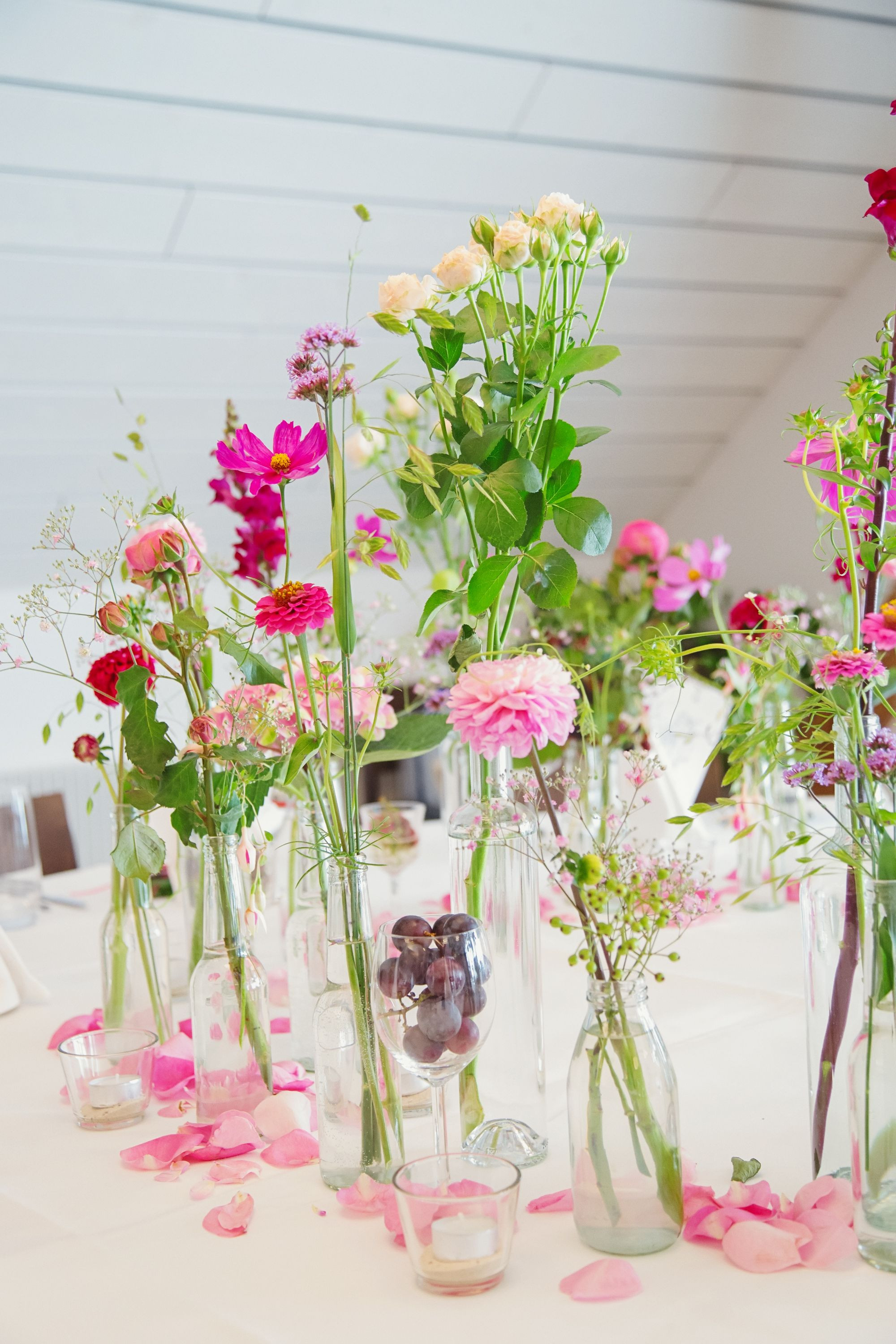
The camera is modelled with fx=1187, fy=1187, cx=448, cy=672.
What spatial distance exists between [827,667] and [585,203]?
0.37 m

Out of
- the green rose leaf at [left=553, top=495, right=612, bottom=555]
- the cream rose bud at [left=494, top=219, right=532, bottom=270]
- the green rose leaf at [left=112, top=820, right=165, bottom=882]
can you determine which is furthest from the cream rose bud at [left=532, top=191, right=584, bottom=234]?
the green rose leaf at [left=112, top=820, right=165, bottom=882]

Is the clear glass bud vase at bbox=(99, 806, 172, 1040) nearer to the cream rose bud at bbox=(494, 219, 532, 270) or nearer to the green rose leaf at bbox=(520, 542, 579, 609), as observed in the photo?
the green rose leaf at bbox=(520, 542, 579, 609)

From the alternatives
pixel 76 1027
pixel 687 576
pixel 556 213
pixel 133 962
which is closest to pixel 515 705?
pixel 556 213

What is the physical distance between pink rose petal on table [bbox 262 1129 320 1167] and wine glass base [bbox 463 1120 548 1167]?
0.13 meters

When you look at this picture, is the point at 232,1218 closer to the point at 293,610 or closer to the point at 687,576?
the point at 293,610

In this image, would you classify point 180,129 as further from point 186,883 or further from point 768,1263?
point 768,1263

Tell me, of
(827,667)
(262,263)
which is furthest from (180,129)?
(827,667)

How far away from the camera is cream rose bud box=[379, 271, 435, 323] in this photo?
806mm

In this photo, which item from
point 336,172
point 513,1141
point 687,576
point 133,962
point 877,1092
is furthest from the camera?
point 336,172

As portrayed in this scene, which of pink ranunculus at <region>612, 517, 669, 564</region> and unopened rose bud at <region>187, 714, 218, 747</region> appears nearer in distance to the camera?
unopened rose bud at <region>187, 714, 218, 747</region>

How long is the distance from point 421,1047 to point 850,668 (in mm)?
356

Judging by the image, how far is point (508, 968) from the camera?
89 cm

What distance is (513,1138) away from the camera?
2.92 ft

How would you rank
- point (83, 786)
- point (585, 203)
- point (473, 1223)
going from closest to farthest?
1. point (473, 1223)
2. point (585, 203)
3. point (83, 786)
